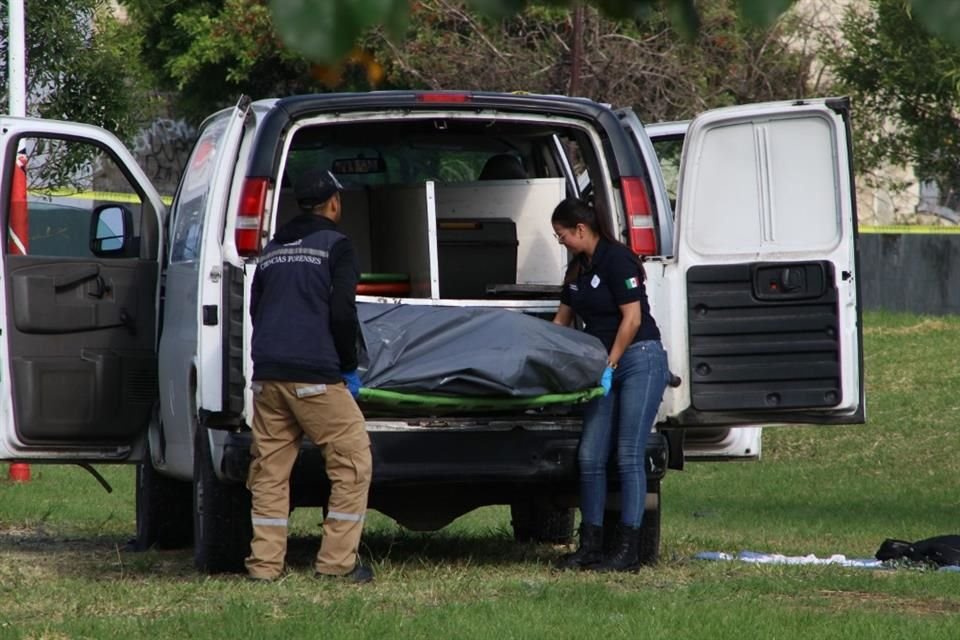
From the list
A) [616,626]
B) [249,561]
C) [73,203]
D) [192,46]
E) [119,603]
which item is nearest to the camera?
[616,626]

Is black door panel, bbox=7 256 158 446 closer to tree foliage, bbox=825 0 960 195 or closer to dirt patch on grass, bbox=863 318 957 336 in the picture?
tree foliage, bbox=825 0 960 195

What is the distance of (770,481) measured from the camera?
46.9ft

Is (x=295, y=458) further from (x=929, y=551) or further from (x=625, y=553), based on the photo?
(x=929, y=551)

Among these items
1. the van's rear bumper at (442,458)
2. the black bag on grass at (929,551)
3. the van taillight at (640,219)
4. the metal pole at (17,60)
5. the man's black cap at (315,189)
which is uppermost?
the metal pole at (17,60)

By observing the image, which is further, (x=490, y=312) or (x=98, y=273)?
(x=98, y=273)

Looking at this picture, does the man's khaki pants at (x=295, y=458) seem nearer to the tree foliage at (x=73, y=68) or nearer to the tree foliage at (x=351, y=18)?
the tree foliage at (x=351, y=18)

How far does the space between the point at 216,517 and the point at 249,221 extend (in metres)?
1.24

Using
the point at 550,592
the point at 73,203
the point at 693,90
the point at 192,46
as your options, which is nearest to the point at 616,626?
the point at 550,592

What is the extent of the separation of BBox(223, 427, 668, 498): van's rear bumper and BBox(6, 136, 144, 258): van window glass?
1510 mm

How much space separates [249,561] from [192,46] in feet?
70.3

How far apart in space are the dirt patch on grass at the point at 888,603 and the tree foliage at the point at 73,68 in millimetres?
10288

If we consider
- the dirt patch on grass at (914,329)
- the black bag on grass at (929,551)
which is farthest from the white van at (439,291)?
the dirt patch on grass at (914,329)

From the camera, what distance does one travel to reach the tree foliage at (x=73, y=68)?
15.6 m

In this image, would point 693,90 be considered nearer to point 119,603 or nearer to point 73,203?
point 73,203
